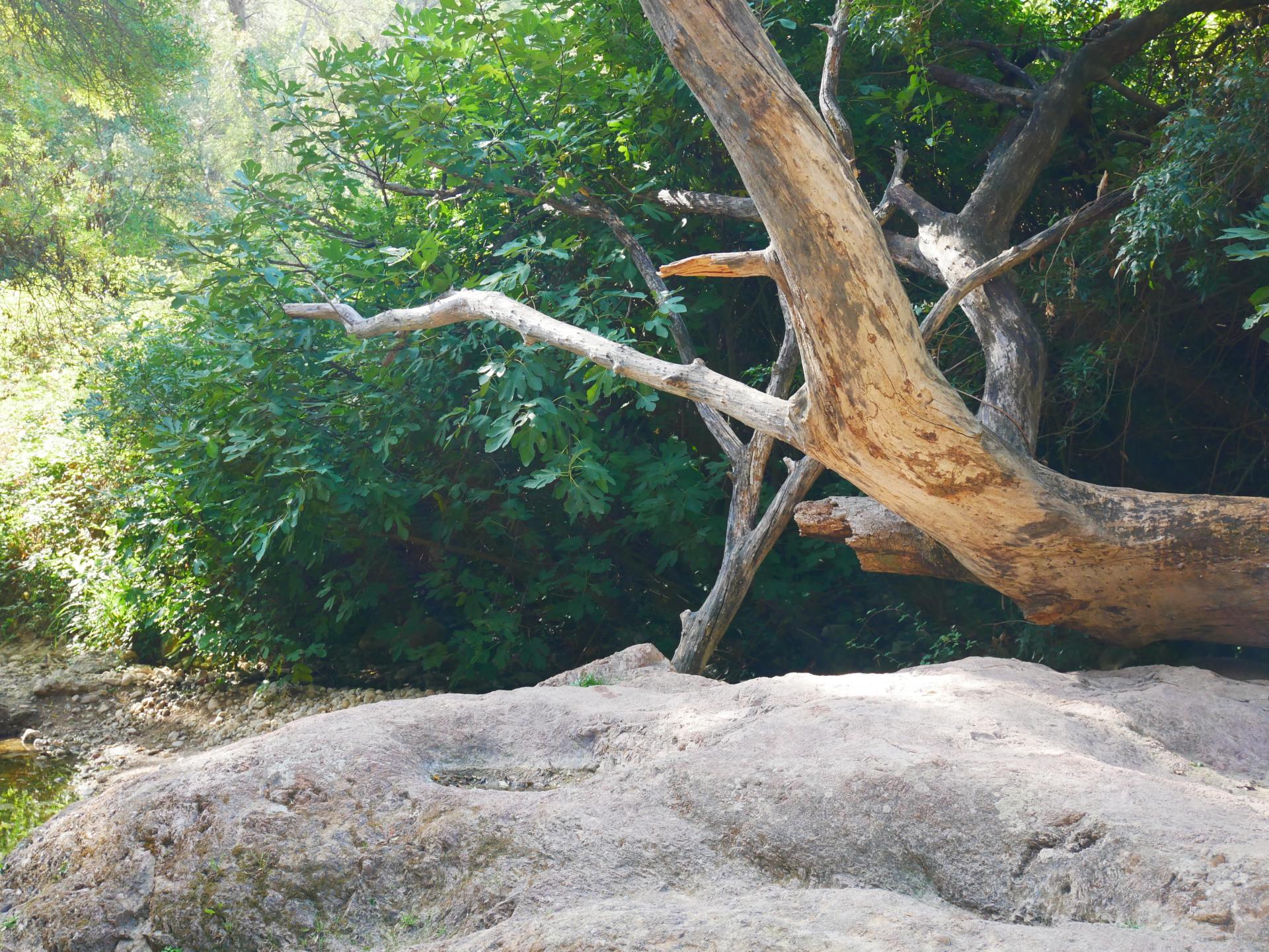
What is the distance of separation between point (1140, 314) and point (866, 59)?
2.19 m

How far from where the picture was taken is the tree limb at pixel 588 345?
12.7 ft

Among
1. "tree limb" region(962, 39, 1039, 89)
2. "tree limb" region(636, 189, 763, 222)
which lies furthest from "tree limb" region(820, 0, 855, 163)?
"tree limb" region(962, 39, 1039, 89)

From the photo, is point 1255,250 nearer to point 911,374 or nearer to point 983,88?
point 911,374

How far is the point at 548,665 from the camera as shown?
20.7ft

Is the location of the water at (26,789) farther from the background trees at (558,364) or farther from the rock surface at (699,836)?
the rock surface at (699,836)

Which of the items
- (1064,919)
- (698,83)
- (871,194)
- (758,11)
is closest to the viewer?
(1064,919)

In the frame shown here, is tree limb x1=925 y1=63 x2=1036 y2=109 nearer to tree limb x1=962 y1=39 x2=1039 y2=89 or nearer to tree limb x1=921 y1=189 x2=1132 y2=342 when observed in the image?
tree limb x1=962 y1=39 x2=1039 y2=89

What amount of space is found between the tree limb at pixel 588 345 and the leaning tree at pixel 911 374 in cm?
1

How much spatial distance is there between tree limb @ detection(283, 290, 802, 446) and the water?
9.66ft

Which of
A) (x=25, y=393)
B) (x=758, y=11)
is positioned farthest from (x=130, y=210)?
(x=758, y=11)

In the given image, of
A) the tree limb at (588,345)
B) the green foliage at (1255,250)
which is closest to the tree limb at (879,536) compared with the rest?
the tree limb at (588,345)

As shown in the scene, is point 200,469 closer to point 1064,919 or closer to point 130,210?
point 1064,919

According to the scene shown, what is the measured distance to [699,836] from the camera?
93.4 inches

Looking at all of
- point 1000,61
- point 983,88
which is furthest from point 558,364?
point 1000,61
